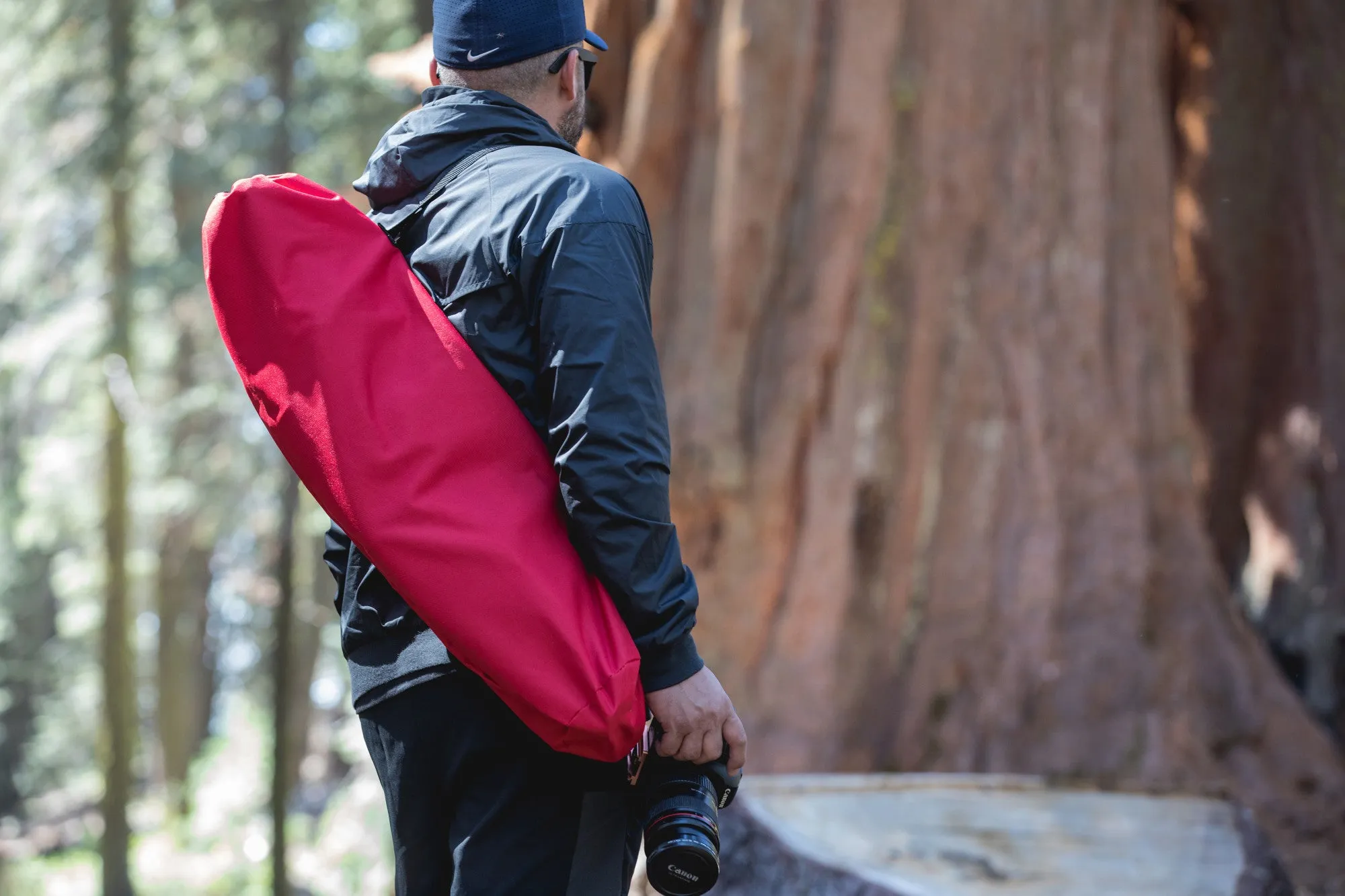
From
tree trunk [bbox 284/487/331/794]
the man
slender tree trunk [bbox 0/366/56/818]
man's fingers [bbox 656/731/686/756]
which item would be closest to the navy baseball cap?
the man

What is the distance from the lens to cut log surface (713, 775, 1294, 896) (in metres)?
3.11

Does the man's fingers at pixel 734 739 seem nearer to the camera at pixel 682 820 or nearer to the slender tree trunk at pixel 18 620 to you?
the camera at pixel 682 820

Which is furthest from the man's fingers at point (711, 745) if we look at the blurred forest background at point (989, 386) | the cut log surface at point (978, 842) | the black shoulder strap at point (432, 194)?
the blurred forest background at point (989, 386)

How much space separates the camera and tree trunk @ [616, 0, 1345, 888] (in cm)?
337

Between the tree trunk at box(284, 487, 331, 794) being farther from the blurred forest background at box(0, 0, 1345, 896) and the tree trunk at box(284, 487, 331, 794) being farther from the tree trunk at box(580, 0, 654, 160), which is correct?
the blurred forest background at box(0, 0, 1345, 896)

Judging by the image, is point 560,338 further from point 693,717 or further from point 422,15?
point 422,15

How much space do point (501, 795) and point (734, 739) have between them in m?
0.31

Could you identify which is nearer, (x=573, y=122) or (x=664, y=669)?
(x=664, y=669)

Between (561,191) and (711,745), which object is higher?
(561,191)

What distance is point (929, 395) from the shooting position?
5.44 metres

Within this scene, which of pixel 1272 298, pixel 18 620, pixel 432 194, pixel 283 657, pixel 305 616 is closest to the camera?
pixel 432 194

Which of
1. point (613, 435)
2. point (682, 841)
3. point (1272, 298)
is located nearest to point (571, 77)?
point (613, 435)

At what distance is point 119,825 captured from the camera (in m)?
12.1

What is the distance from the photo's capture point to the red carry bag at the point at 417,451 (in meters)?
1.61
